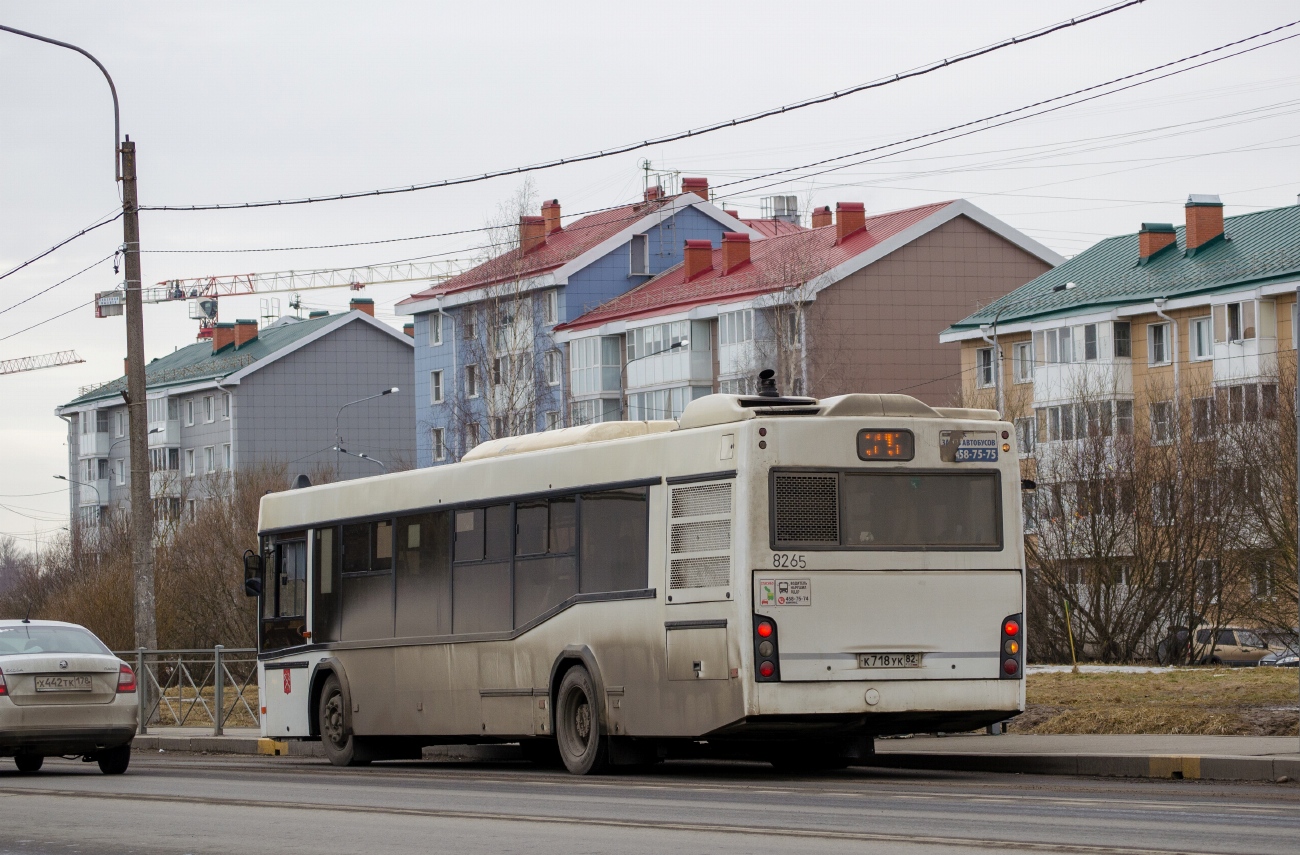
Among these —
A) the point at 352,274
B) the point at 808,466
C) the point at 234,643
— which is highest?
the point at 352,274

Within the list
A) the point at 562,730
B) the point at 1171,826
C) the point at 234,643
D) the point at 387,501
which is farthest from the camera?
the point at 234,643

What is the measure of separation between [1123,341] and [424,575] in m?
48.6

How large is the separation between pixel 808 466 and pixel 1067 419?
120ft

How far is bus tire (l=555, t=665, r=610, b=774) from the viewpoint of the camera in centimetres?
1692

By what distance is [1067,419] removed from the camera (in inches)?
2008

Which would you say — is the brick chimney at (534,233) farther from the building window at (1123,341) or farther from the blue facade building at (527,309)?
the building window at (1123,341)

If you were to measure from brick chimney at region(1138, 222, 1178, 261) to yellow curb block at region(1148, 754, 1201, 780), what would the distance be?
52602 mm

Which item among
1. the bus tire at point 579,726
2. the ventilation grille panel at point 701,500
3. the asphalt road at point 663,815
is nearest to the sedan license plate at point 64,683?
the asphalt road at point 663,815

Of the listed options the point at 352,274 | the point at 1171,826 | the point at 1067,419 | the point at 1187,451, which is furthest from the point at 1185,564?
the point at 352,274

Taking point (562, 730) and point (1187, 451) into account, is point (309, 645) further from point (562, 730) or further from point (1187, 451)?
point (1187, 451)

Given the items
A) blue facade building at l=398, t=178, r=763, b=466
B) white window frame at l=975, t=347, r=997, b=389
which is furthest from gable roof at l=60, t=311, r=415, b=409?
white window frame at l=975, t=347, r=997, b=389

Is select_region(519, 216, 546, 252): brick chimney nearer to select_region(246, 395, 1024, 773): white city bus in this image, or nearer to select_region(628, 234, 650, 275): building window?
select_region(628, 234, 650, 275): building window

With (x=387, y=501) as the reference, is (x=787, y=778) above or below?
below

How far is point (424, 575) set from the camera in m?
19.7
